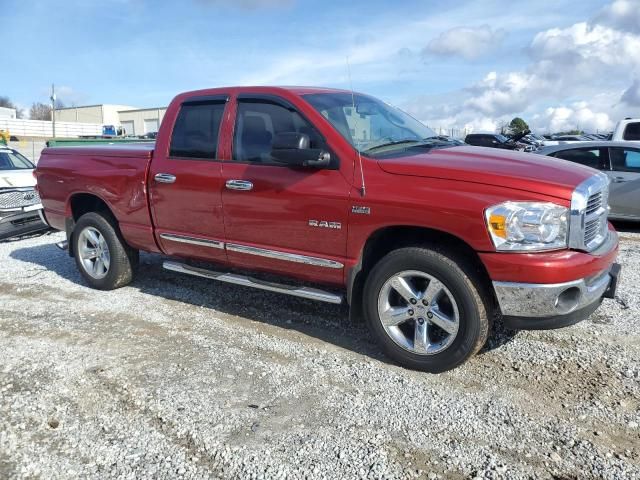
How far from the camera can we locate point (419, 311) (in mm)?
3771

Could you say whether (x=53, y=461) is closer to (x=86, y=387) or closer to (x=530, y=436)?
(x=86, y=387)

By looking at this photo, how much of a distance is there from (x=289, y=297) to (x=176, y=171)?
165 cm

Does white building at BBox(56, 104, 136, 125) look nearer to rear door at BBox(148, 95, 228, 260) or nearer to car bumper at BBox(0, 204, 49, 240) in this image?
car bumper at BBox(0, 204, 49, 240)

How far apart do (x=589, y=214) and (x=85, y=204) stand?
506 cm

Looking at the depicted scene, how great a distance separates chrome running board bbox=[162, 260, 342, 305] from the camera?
4.18m

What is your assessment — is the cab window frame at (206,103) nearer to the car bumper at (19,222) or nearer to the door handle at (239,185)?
the door handle at (239,185)

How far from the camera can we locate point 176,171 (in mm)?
4934

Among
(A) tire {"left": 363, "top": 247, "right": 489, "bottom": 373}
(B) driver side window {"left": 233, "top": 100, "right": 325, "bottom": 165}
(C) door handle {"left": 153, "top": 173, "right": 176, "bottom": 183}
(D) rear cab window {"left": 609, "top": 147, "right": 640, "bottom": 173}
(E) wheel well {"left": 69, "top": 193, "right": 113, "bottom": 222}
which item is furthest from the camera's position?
(D) rear cab window {"left": 609, "top": 147, "right": 640, "bottom": 173}

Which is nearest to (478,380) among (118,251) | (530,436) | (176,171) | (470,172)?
(530,436)

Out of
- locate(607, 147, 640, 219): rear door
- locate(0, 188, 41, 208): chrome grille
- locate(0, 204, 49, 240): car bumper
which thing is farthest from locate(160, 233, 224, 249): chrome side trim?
locate(607, 147, 640, 219): rear door

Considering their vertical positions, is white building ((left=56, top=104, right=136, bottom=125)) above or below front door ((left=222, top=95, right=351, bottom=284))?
above

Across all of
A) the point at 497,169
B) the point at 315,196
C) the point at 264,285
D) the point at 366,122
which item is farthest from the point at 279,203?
the point at 497,169

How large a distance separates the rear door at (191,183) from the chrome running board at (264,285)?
0.43 feet

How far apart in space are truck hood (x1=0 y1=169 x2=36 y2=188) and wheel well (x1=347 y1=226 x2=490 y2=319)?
7315mm
